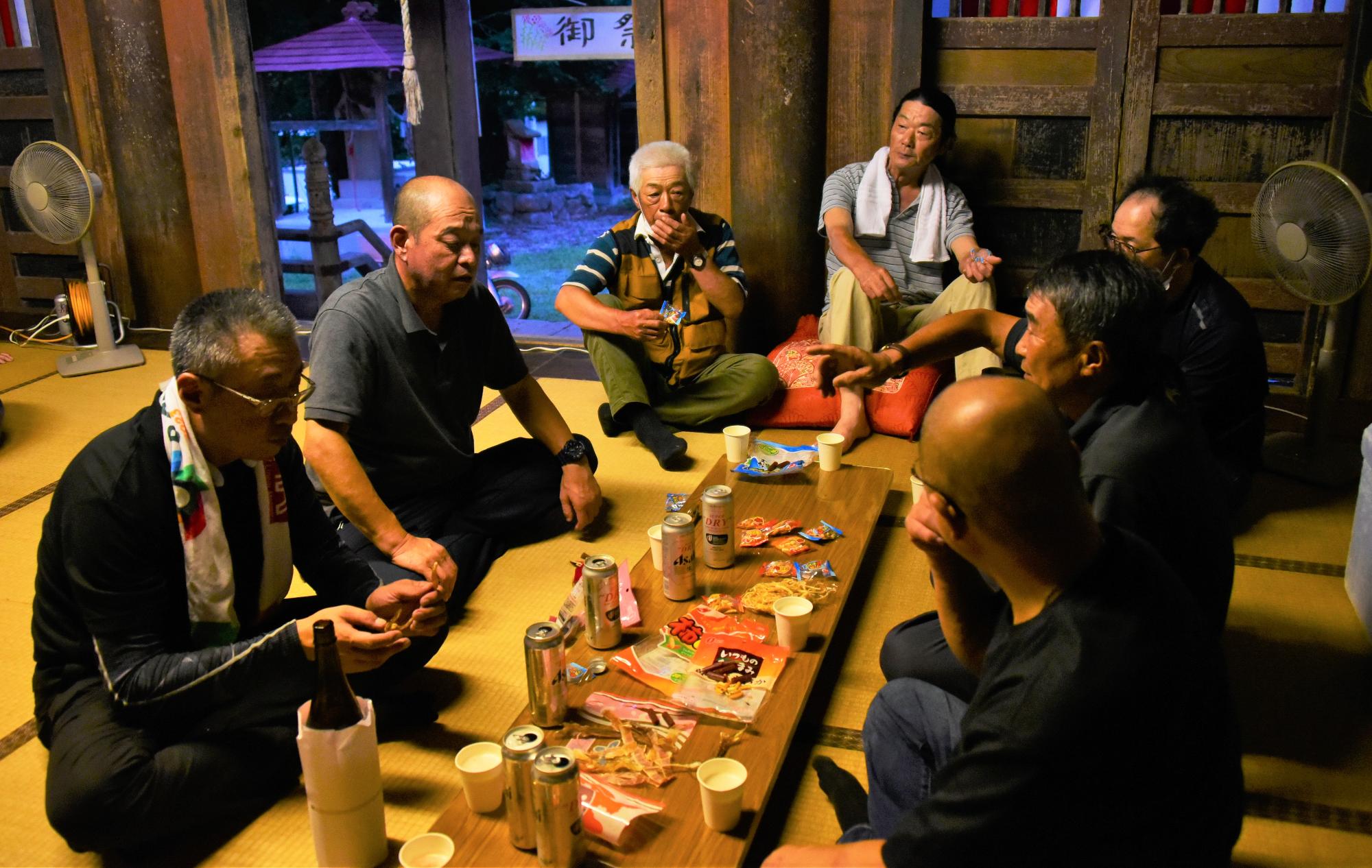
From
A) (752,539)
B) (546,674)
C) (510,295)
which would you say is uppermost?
(546,674)

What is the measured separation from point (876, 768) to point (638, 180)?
2611mm

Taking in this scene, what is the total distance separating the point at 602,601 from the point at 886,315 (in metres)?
2.33

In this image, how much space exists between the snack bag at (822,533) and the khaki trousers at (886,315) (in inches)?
53.4

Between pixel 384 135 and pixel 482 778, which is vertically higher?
pixel 384 135

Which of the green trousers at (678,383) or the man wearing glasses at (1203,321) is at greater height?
the man wearing glasses at (1203,321)

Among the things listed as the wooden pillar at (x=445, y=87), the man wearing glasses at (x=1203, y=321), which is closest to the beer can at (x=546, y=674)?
the man wearing glasses at (x=1203, y=321)

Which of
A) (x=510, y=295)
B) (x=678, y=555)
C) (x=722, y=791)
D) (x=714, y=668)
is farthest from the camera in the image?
(x=510, y=295)

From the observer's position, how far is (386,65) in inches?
321

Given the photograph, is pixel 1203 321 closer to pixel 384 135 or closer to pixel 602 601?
pixel 602 601

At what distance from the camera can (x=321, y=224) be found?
708 centimetres

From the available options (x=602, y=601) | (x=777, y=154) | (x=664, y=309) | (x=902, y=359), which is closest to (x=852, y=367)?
(x=902, y=359)

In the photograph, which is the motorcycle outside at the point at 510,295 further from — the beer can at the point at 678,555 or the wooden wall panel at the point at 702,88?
the beer can at the point at 678,555

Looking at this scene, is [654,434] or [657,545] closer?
[657,545]

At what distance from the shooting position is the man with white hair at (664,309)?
393 centimetres
